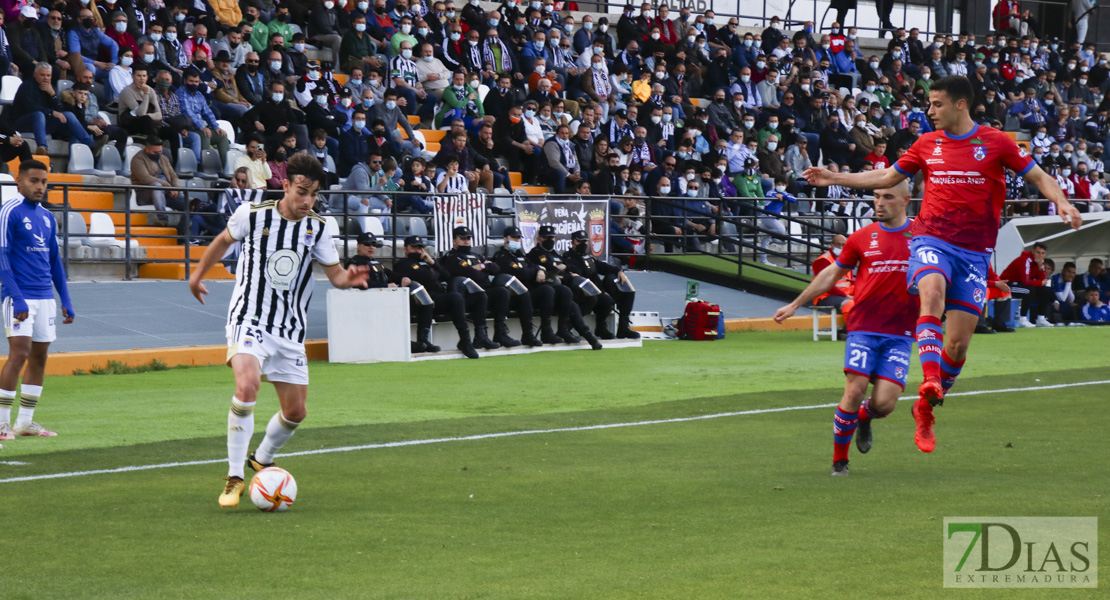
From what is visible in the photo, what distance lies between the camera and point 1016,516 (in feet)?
23.5

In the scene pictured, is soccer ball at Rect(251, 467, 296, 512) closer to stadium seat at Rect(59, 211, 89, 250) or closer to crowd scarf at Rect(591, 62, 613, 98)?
stadium seat at Rect(59, 211, 89, 250)

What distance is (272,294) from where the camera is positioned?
7.91m

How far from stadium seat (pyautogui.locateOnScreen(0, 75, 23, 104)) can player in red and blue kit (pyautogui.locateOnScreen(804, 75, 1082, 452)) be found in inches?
620

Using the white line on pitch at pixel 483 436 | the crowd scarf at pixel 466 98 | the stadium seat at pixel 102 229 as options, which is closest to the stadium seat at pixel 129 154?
the stadium seat at pixel 102 229

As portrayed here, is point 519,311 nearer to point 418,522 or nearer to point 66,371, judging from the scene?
point 66,371

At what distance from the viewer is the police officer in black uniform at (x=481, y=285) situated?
19.6 metres

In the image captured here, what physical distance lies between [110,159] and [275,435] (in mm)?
14257

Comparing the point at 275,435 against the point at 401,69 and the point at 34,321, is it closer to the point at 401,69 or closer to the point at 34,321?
the point at 34,321

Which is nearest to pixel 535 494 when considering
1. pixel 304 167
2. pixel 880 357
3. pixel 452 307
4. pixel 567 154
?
pixel 304 167

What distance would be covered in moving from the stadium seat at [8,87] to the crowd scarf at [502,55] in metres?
10.5

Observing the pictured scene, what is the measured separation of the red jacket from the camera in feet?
86.8

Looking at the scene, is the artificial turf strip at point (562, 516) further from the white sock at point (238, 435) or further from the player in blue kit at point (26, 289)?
the player in blue kit at point (26, 289)

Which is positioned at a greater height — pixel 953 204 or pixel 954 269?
pixel 953 204

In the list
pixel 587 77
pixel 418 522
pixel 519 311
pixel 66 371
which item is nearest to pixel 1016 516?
pixel 418 522
